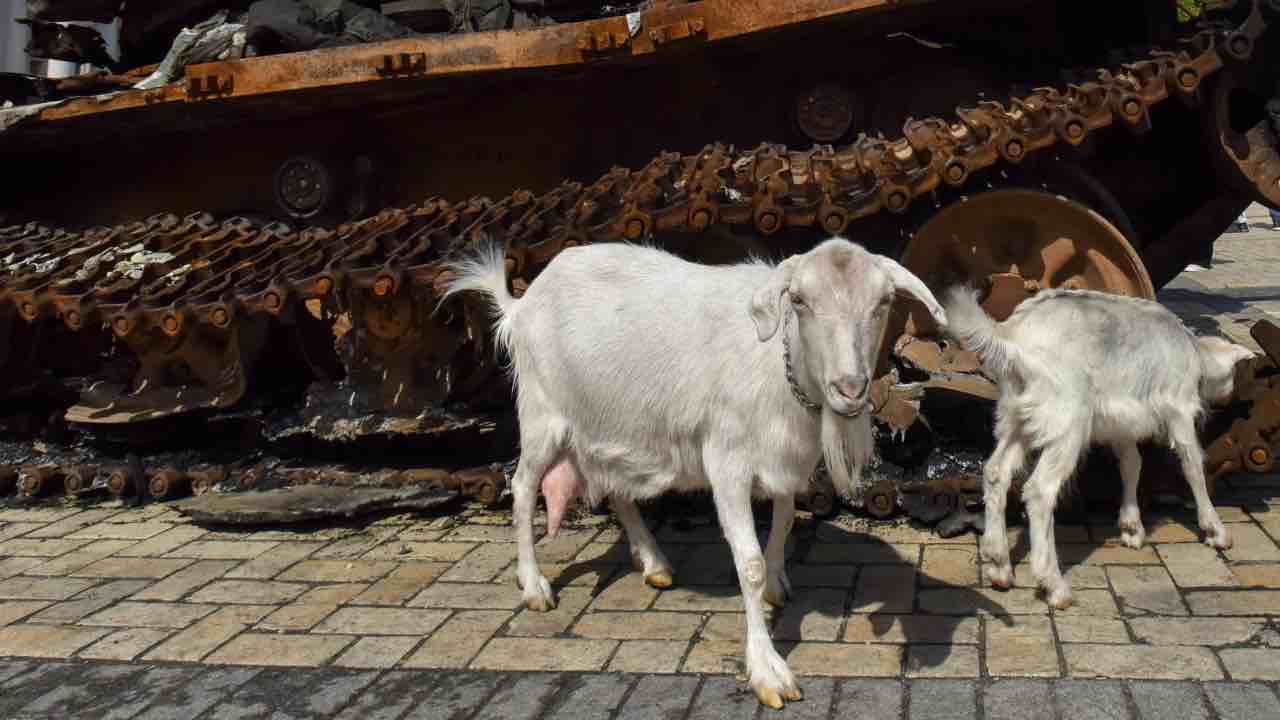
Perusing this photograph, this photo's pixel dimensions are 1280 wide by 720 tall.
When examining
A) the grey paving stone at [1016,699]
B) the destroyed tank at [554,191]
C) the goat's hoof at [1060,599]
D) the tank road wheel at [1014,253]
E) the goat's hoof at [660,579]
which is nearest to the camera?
the grey paving stone at [1016,699]

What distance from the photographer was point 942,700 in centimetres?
412

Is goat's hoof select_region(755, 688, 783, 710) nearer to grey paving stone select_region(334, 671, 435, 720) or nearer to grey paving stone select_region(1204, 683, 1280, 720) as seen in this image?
grey paving stone select_region(334, 671, 435, 720)

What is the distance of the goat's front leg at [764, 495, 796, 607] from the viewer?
5.11 m

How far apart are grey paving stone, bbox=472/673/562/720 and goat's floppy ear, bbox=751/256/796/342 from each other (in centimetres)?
147

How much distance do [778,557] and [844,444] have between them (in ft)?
3.37

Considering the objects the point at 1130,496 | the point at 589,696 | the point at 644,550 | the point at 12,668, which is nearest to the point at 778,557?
the point at 644,550

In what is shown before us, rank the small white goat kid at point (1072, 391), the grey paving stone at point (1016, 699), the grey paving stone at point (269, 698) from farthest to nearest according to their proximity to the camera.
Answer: the small white goat kid at point (1072, 391) < the grey paving stone at point (269, 698) < the grey paving stone at point (1016, 699)

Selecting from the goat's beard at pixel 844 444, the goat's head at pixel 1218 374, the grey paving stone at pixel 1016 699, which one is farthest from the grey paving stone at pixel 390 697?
the goat's head at pixel 1218 374

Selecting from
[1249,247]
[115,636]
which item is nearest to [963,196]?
[115,636]

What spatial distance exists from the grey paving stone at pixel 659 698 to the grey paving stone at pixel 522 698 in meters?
0.30

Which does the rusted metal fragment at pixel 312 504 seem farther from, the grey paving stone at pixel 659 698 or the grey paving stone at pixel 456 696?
the grey paving stone at pixel 659 698

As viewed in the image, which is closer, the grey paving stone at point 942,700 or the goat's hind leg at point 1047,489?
the grey paving stone at point 942,700

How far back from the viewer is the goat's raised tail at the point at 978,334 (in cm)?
540

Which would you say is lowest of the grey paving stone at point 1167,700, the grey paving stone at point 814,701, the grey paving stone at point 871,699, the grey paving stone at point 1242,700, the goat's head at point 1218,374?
the grey paving stone at point 814,701
